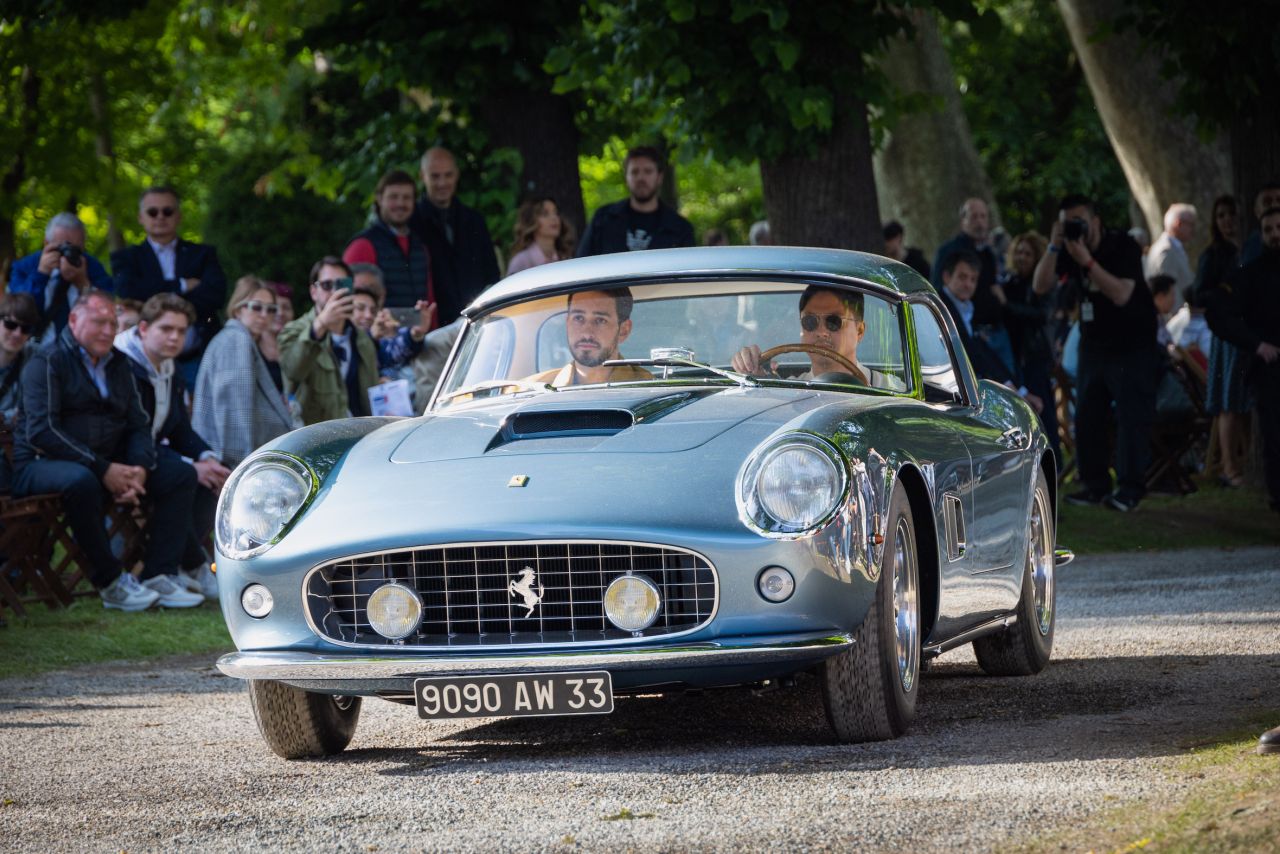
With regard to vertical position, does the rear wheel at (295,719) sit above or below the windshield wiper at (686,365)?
below

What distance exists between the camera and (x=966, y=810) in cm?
493

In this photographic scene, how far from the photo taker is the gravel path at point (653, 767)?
4.95 m

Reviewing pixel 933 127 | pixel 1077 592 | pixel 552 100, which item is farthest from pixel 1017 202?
pixel 1077 592

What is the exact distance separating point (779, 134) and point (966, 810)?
9404 millimetres

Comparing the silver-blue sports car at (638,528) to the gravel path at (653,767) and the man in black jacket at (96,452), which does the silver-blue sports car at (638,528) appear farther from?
the man in black jacket at (96,452)

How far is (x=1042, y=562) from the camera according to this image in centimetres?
849

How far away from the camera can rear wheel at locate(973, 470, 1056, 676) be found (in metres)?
7.91

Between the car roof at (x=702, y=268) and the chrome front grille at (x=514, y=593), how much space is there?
163 cm

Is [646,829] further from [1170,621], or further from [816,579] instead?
[1170,621]

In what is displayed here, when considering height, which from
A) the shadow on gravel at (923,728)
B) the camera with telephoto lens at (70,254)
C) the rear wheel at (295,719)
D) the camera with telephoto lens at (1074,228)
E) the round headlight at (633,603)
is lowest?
the shadow on gravel at (923,728)

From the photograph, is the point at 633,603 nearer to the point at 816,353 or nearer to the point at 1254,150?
the point at 816,353

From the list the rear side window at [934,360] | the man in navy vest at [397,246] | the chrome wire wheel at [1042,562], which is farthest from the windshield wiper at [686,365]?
the man in navy vest at [397,246]

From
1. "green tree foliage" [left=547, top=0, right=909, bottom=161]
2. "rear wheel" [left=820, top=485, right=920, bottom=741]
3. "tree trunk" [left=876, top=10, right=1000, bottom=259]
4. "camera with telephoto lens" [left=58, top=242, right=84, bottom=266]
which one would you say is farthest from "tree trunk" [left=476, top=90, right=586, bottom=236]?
"tree trunk" [left=876, top=10, right=1000, bottom=259]

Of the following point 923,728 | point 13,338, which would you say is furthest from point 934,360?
point 13,338
